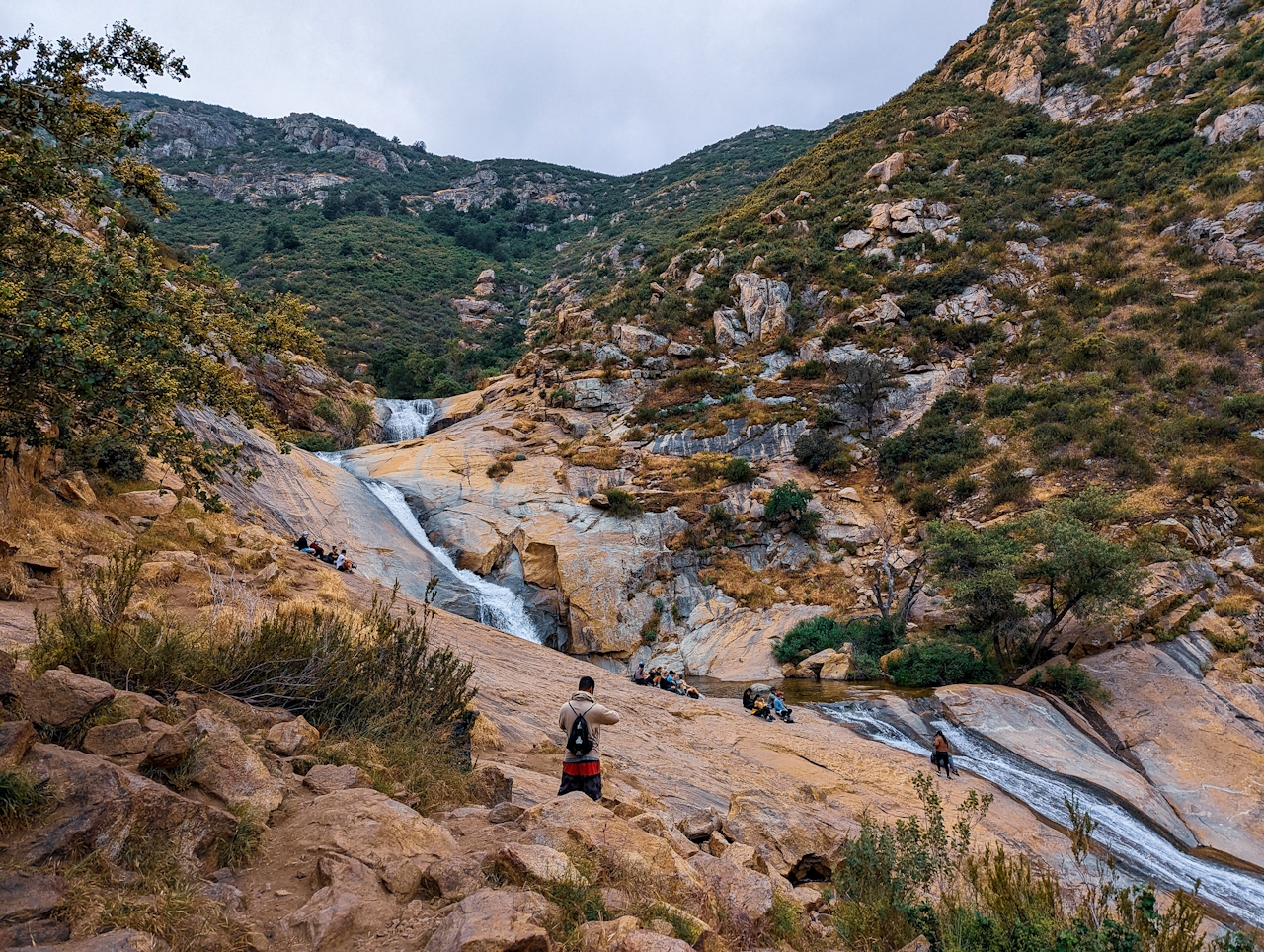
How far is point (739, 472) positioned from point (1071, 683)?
14540mm

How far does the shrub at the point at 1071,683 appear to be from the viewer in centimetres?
1489

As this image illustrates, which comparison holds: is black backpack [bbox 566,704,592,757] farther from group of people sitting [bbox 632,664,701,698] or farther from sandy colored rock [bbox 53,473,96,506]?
group of people sitting [bbox 632,664,701,698]

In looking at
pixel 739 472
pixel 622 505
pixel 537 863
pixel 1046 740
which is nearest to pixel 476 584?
pixel 622 505

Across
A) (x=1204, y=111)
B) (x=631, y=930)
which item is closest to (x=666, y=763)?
(x=631, y=930)

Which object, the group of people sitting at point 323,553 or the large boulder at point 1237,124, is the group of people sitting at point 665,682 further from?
the large boulder at point 1237,124

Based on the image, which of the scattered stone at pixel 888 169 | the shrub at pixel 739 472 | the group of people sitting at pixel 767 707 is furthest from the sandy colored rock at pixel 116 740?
the scattered stone at pixel 888 169

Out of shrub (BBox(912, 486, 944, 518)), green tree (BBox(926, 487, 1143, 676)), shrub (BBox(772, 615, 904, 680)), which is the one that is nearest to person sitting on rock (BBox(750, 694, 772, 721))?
shrub (BBox(772, 615, 904, 680))

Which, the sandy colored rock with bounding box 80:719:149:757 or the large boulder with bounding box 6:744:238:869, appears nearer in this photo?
the large boulder with bounding box 6:744:238:869

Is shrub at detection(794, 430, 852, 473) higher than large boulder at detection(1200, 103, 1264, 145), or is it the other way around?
large boulder at detection(1200, 103, 1264, 145)

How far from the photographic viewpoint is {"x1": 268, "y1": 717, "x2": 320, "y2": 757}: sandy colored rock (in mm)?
4547

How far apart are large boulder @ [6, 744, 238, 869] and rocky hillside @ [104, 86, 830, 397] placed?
43012 millimetres

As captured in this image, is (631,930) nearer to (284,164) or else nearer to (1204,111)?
(1204,111)

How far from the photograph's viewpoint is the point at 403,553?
21328mm

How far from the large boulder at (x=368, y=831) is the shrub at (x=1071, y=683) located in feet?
54.9
